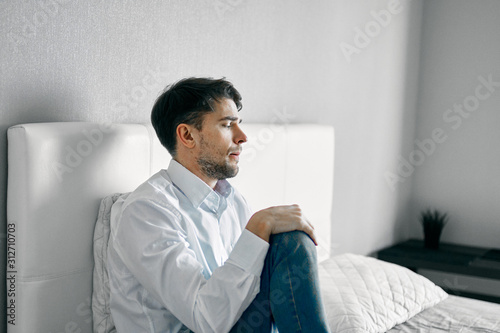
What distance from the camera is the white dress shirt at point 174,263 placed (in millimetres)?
1234

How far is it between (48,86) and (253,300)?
698 mm

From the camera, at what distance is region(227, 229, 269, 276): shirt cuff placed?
1.26m

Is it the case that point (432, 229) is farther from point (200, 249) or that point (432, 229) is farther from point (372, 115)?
point (200, 249)

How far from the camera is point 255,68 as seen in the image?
2.08 metres

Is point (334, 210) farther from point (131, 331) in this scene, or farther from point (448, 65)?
point (131, 331)

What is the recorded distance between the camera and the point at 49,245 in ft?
4.25

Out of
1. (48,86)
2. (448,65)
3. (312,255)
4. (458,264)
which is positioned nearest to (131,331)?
(312,255)
